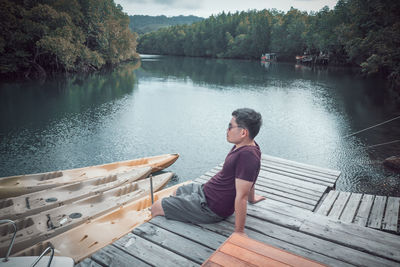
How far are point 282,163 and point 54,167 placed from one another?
7.78 m

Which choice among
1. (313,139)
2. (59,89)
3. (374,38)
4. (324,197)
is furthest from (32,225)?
(374,38)

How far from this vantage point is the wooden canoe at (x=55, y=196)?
5.12m

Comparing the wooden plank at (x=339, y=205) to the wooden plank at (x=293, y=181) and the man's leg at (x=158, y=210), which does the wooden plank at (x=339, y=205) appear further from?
the man's leg at (x=158, y=210)

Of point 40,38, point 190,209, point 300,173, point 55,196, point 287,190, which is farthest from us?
point 40,38

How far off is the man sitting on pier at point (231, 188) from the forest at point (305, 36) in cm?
2068

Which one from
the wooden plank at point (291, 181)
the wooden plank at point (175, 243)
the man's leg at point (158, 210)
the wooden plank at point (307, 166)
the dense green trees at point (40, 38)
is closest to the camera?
the wooden plank at point (175, 243)

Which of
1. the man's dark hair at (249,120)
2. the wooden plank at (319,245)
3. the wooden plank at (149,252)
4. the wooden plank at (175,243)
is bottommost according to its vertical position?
the wooden plank at (149,252)

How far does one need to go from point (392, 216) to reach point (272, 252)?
12.8 feet

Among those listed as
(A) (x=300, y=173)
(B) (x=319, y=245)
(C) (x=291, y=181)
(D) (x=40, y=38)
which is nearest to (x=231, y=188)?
(B) (x=319, y=245)

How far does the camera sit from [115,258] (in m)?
2.52

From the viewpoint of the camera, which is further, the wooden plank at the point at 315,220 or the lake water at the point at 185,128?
the lake water at the point at 185,128

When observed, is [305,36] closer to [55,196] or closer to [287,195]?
[287,195]

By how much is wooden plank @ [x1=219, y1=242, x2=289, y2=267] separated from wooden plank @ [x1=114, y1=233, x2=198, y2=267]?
0.49 meters

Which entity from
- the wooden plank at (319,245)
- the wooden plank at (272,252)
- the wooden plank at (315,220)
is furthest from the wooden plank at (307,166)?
the wooden plank at (272,252)
